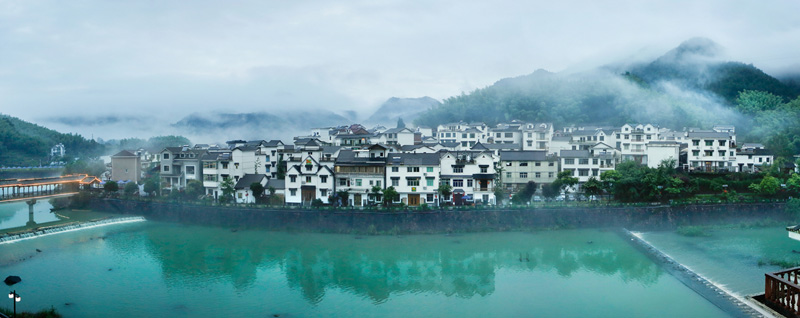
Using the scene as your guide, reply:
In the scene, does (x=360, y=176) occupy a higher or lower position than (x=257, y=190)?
higher

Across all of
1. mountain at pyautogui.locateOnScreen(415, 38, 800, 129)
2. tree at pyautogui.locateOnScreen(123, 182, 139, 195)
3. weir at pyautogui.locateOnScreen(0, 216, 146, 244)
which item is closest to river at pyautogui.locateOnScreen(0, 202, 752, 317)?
weir at pyautogui.locateOnScreen(0, 216, 146, 244)

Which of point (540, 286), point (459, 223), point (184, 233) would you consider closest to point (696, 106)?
point (459, 223)

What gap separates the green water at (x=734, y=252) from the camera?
1317cm

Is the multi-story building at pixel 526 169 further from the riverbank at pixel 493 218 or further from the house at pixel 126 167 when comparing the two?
the house at pixel 126 167

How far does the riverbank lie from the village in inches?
59.0

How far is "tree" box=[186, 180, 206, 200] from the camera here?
78.5 feet

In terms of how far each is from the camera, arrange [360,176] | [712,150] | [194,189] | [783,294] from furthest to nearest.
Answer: [712,150]
[194,189]
[360,176]
[783,294]

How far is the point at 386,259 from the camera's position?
53.0 ft

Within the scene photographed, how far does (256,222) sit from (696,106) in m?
37.3

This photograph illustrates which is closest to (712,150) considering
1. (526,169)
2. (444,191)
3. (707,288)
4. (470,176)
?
(526,169)

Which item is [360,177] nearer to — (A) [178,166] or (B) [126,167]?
(A) [178,166]

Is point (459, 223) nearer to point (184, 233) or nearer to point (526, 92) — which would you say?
point (184, 233)

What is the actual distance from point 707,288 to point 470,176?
411 inches

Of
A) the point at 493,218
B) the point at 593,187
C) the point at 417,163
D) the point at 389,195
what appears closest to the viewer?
the point at 493,218
